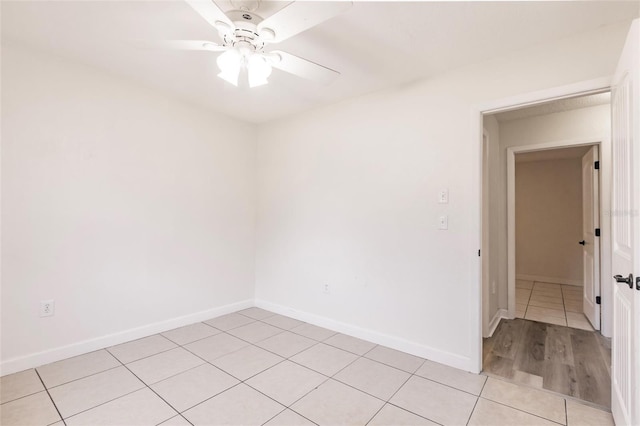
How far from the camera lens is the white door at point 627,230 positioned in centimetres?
138

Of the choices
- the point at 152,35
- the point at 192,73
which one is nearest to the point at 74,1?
the point at 152,35

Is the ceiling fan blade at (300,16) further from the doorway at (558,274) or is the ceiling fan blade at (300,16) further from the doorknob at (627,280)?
the doorway at (558,274)

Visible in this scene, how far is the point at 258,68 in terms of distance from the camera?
71.4 inches

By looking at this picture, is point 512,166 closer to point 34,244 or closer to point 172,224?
point 172,224

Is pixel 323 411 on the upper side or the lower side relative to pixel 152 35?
lower

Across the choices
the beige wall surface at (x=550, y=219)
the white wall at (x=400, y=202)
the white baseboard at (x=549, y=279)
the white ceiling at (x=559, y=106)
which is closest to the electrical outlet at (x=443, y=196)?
the white wall at (x=400, y=202)

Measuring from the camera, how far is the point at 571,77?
1994 millimetres

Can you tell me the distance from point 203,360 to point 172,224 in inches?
54.8

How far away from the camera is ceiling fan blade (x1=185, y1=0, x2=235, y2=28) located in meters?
1.34

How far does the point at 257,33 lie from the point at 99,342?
9.07 ft

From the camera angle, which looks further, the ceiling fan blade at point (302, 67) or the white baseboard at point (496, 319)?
the white baseboard at point (496, 319)

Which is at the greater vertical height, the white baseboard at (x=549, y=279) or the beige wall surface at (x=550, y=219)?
the beige wall surface at (x=550, y=219)

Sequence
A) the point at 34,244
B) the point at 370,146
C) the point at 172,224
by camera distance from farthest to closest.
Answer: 1. the point at 172,224
2. the point at 370,146
3. the point at 34,244

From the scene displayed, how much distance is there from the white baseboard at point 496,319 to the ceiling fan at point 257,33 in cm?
293
